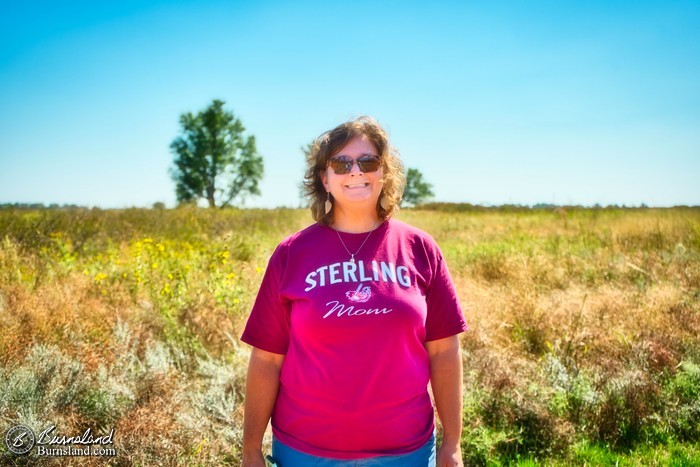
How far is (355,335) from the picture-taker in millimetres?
1512

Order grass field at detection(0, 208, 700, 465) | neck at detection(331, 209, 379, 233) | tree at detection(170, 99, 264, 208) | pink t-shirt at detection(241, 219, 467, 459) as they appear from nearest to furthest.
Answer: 1. pink t-shirt at detection(241, 219, 467, 459)
2. neck at detection(331, 209, 379, 233)
3. grass field at detection(0, 208, 700, 465)
4. tree at detection(170, 99, 264, 208)

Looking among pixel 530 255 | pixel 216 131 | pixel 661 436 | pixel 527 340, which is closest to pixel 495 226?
pixel 530 255

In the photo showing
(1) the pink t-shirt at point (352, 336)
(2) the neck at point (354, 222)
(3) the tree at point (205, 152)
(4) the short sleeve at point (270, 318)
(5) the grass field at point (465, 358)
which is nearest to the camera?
(1) the pink t-shirt at point (352, 336)

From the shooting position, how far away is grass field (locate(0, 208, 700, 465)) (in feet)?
9.56

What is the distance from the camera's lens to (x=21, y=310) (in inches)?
158

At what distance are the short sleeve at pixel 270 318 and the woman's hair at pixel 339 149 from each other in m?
0.30

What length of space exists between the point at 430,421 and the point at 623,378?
262cm

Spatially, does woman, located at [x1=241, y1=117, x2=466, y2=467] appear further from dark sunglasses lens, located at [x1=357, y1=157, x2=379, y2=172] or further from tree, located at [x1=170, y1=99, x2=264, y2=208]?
tree, located at [x1=170, y1=99, x2=264, y2=208]

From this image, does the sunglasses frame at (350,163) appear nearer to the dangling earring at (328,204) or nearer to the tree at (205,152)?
the dangling earring at (328,204)

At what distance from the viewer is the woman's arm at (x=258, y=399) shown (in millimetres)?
1677

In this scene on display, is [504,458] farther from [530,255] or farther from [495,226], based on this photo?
[495,226]

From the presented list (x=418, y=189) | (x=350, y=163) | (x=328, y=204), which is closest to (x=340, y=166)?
(x=350, y=163)

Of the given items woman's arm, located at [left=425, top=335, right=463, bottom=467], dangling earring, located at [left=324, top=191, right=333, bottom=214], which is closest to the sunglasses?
dangling earring, located at [left=324, top=191, right=333, bottom=214]

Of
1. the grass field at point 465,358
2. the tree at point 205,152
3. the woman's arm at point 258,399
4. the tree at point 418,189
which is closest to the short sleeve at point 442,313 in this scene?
the woman's arm at point 258,399
